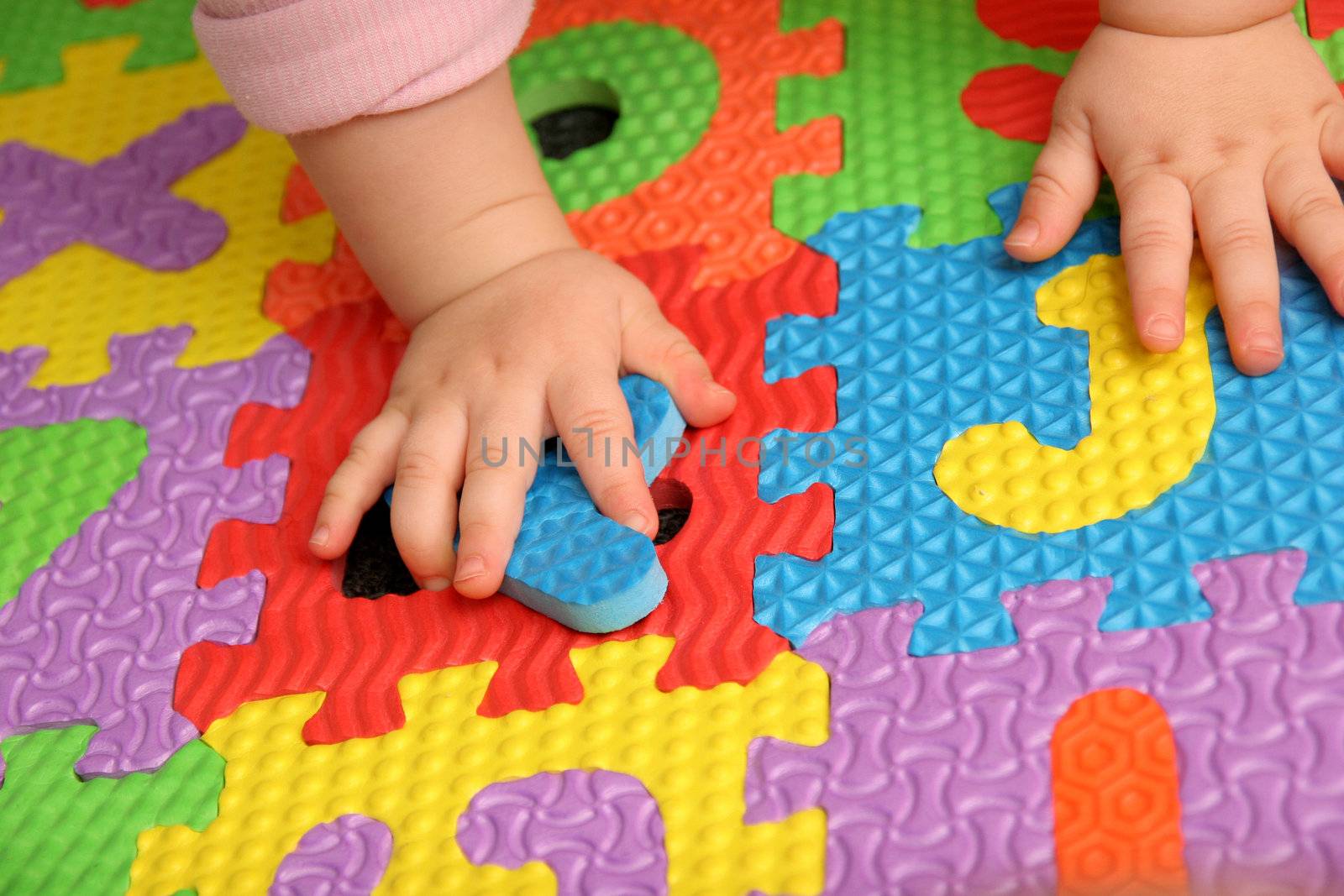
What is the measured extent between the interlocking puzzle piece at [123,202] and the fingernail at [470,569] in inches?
14.9

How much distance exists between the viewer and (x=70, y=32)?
103 cm

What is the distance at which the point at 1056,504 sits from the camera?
60cm

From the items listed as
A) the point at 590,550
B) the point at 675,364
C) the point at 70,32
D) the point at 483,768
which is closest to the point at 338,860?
the point at 483,768

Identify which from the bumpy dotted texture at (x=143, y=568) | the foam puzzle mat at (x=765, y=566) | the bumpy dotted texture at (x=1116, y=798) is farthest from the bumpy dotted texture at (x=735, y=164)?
the bumpy dotted texture at (x=1116, y=798)

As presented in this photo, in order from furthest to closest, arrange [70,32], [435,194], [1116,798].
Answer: [70,32] → [435,194] → [1116,798]

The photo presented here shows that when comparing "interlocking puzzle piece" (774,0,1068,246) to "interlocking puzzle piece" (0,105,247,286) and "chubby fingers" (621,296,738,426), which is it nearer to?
"chubby fingers" (621,296,738,426)

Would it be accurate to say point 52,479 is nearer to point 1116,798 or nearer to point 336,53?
point 336,53

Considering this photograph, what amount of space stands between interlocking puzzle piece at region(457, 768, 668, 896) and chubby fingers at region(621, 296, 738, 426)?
208 mm

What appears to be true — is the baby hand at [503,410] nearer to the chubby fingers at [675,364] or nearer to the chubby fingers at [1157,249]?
the chubby fingers at [675,364]

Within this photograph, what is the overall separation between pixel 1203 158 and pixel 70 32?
2.94ft

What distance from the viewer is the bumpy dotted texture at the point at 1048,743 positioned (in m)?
0.48

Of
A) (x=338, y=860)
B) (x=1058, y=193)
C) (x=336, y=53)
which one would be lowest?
(x=338, y=860)

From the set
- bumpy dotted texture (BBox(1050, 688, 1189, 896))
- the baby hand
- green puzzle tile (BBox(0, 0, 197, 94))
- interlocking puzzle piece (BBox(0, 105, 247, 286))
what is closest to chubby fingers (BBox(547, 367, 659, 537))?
the baby hand

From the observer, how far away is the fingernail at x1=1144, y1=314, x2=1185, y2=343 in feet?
2.00
